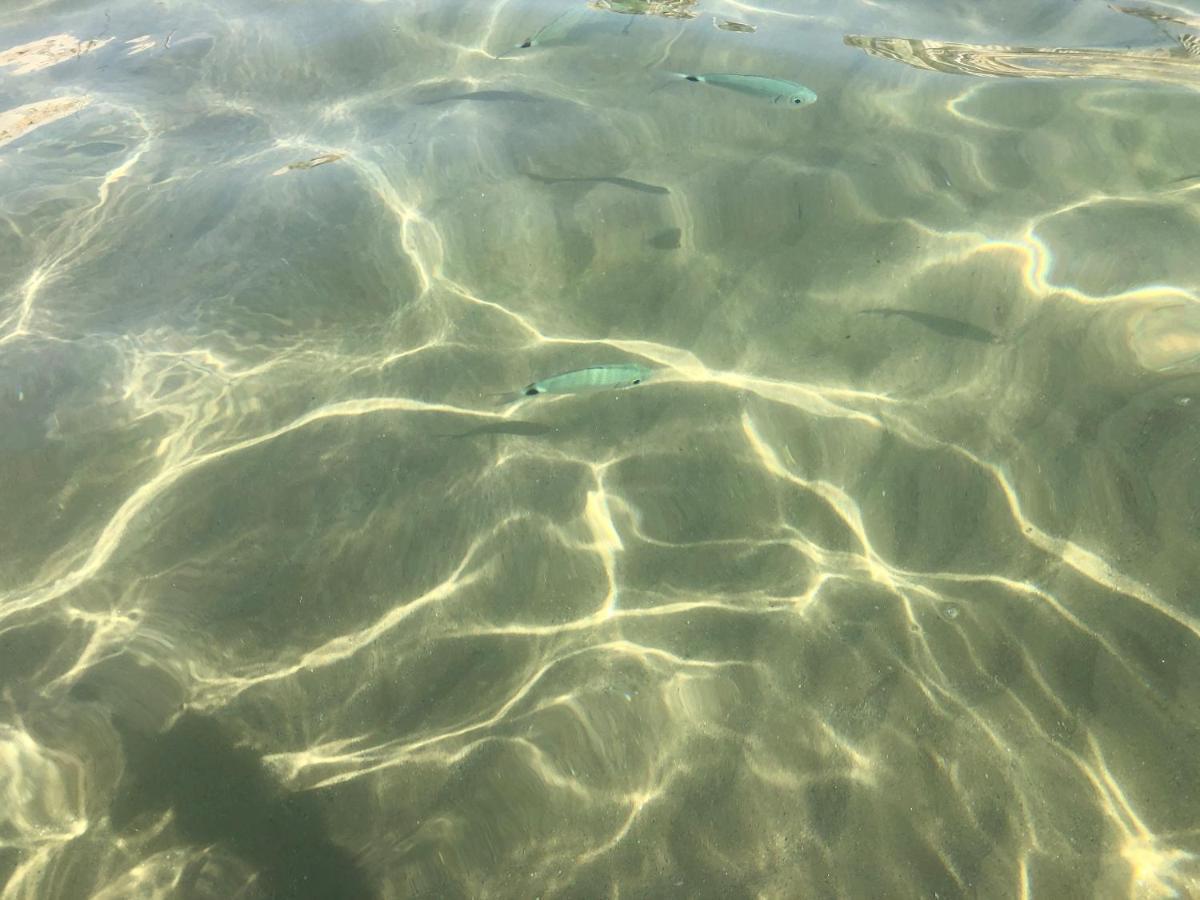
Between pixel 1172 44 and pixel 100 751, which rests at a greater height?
pixel 1172 44

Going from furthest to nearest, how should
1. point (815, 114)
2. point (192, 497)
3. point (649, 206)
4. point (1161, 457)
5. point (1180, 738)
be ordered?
point (815, 114), point (649, 206), point (192, 497), point (1161, 457), point (1180, 738)

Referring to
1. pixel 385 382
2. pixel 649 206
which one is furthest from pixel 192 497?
pixel 649 206

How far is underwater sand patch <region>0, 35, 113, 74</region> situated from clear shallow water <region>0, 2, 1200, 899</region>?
233 cm

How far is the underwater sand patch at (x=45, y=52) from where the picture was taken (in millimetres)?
6814

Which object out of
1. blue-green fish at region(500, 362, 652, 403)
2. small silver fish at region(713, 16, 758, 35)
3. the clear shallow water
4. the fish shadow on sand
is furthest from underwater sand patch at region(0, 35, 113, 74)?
the fish shadow on sand

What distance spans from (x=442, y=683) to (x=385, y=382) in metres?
1.79

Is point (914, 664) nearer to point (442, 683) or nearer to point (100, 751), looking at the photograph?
point (442, 683)

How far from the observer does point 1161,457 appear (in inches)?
121

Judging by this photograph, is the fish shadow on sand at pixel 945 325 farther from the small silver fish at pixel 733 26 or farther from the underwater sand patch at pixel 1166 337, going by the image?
the small silver fish at pixel 733 26

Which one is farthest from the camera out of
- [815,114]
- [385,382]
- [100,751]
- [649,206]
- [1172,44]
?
[1172,44]

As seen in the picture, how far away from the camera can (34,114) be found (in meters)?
6.00

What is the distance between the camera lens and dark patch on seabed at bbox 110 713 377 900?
2.46 metres

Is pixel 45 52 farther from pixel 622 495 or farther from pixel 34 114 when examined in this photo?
pixel 622 495

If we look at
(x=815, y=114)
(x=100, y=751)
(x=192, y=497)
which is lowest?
(x=100, y=751)
